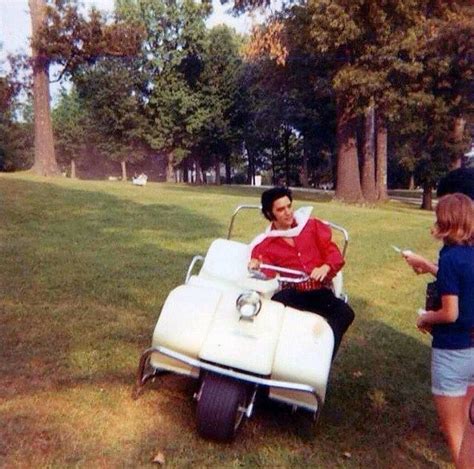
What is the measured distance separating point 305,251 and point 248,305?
2.74 ft

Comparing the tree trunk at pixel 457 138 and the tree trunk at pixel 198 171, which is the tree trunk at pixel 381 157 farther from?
the tree trunk at pixel 198 171

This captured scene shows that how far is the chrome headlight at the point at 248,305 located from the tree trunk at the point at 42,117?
2030 centimetres

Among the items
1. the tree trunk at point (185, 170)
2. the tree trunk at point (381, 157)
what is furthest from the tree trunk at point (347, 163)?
the tree trunk at point (185, 170)

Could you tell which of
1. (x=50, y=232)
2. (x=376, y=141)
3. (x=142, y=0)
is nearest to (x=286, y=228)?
(x=50, y=232)

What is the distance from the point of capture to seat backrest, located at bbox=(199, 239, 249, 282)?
13.9ft

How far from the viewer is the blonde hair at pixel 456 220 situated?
2.89m

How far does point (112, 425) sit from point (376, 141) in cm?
2419

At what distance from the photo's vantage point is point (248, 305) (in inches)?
134

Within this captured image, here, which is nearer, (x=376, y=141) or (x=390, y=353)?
(x=390, y=353)

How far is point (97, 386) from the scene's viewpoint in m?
4.11

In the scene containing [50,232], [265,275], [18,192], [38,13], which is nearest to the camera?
[265,275]

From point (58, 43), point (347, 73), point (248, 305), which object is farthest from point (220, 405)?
point (58, 43)

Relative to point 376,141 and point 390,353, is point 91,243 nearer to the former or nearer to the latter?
point 390,353

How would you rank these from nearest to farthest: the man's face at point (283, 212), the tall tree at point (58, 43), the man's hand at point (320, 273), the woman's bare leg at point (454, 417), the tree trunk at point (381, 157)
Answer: the woman's bare leg at point (454, 417)
the man's hand at point (320, 273)
the man's face at point (283, 212)
the tall tree at point (58, 43)
the tree trunk at point (381, 157)
